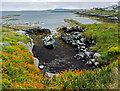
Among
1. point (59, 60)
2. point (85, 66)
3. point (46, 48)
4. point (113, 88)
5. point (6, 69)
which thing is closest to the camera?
point (113, 88)

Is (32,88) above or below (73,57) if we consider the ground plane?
above

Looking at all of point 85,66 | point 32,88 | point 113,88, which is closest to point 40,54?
point 85,66

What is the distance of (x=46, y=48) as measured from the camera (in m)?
19.5

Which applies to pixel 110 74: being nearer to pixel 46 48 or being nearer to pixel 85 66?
pixel 85 66

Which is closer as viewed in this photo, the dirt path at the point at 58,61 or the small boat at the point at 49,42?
the dirt path at the point at 58,61

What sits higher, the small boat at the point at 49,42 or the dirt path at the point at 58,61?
→ the small boat at the point at 49,42

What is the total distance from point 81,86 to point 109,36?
18.4 metres

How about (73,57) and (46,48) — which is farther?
(46,48)

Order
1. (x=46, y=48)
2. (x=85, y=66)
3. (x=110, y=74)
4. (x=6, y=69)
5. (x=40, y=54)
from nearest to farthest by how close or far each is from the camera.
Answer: (x=110, y=74), (x=6, y=69), (x=85, y=66), (x=40, y=54), (x=46, y=48)

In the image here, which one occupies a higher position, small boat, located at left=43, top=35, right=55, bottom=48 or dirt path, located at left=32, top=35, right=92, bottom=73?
small boat, located at left=43, top=35, right=55, bottom=48

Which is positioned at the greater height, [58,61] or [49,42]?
[49,42]

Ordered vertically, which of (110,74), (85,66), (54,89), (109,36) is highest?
(109,36)

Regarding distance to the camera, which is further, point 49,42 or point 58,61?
point 49,42

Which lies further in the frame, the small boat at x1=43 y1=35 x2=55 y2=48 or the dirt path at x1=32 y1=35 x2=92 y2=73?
the small boat at x1=43 y1=35 x2=55 y2=48
